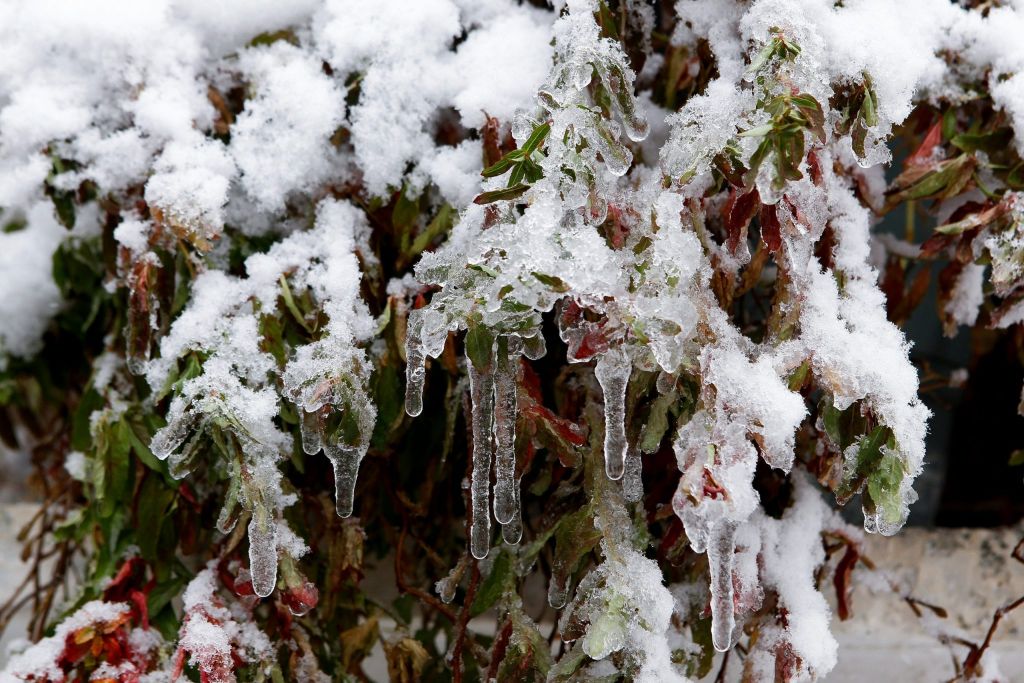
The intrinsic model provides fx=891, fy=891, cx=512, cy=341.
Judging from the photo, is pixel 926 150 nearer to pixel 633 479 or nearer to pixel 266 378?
pixel 633 479

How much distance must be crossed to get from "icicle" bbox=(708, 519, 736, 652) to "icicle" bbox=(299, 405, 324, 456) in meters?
0.41

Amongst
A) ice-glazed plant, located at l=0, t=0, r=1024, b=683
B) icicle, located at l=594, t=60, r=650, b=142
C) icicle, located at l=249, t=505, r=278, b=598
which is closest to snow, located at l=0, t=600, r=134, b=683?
ice-glazed plant, located at l=0, t=0, r=1024, b=683

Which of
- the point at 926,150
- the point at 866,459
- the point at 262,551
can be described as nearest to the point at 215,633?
the point at 262,551

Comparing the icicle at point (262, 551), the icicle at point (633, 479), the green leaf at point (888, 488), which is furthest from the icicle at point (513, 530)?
the green leaf at point (888, 488)

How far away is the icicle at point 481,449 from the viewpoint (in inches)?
32.9

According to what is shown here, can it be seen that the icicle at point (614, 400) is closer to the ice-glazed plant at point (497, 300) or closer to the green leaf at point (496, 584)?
the ice-glazed plant at point (497, 300)

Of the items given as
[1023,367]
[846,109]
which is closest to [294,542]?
[846,109]

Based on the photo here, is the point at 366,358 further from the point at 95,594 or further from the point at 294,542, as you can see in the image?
the point at 95,594

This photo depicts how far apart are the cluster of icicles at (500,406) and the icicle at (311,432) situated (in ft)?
0.35

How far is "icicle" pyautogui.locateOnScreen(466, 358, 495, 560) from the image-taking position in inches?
32.9

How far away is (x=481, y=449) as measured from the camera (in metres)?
0.87

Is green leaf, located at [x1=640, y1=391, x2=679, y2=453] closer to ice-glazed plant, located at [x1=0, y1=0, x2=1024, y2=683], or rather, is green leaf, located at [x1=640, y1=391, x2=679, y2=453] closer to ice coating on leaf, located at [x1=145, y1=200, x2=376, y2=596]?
ice-glazed plant, located at [x1=0, y1=0, x2=1024, y2=683]

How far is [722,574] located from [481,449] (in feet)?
0.83

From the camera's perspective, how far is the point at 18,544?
4.75ft
